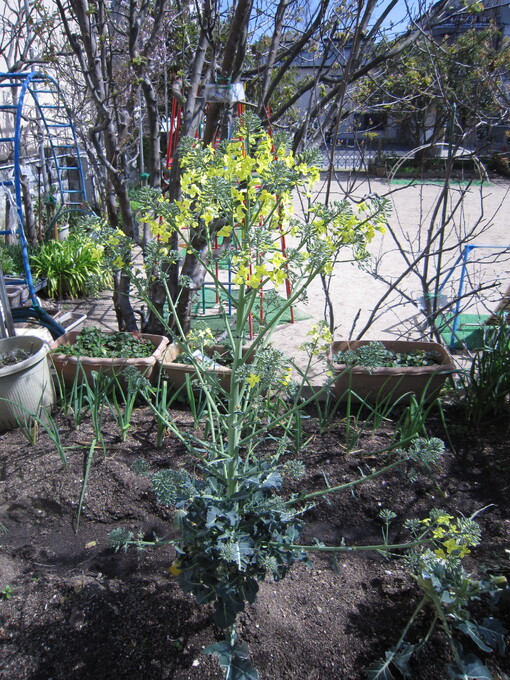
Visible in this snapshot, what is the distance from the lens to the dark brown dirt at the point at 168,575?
148cm

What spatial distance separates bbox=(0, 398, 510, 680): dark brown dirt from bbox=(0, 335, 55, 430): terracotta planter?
114 millimetres

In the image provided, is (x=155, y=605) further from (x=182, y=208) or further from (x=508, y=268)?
(x=508, y=268)

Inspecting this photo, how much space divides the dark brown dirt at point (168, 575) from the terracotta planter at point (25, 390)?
0.37 ft

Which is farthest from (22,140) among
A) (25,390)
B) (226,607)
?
(226,607)

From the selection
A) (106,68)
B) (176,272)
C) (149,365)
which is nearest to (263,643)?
(149,365)

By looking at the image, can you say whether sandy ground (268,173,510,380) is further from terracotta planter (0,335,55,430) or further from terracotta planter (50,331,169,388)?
terracotta planter (0,335,55,430)

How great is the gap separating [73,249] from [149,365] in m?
3.02

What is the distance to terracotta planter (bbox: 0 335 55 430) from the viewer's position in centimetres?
248

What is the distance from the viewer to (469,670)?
136cm

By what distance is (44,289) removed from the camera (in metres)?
5.00

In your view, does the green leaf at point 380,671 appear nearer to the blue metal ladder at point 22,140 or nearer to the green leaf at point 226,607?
the green leaf at point 226,607

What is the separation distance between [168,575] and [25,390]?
133cm

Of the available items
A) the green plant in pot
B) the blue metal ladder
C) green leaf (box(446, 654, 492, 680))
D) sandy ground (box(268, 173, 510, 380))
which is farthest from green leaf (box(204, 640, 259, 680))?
the blue metal ladder

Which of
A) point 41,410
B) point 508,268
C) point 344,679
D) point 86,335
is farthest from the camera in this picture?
point 508,268
